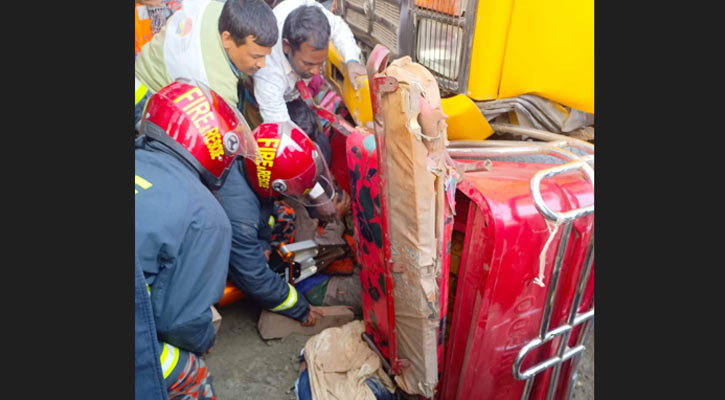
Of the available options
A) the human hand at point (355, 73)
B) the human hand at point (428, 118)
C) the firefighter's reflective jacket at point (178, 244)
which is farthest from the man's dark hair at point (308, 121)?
the human hand at point (428, 118)

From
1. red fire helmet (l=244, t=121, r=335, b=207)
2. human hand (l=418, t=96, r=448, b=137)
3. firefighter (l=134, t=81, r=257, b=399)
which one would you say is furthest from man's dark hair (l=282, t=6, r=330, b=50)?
human hand (l=418, t=96, r=448, b=137)

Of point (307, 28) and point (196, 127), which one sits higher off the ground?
point (307, 28)

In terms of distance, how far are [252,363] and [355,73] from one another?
1.81 metres

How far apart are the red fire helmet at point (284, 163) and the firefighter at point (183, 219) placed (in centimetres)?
37

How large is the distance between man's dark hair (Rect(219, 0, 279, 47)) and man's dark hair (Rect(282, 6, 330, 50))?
10cm

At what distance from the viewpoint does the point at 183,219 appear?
1567 mm

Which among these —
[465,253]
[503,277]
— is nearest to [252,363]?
[465,253]

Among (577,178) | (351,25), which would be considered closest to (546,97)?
(577,178)

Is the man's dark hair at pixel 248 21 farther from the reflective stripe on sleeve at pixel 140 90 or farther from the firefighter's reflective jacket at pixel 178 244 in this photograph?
the firefighter's reflective jacket at pixel 178 244

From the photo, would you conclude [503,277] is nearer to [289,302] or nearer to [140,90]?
[289,302]

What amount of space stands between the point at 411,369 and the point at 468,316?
1.01 feet

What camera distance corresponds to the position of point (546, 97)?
250 centimetres

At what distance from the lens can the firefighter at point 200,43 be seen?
2.24 m

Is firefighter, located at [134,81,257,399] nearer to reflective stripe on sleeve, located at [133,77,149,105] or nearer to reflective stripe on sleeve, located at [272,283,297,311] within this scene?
reflective stripe on sleeve, located at [133,77,149,105]
